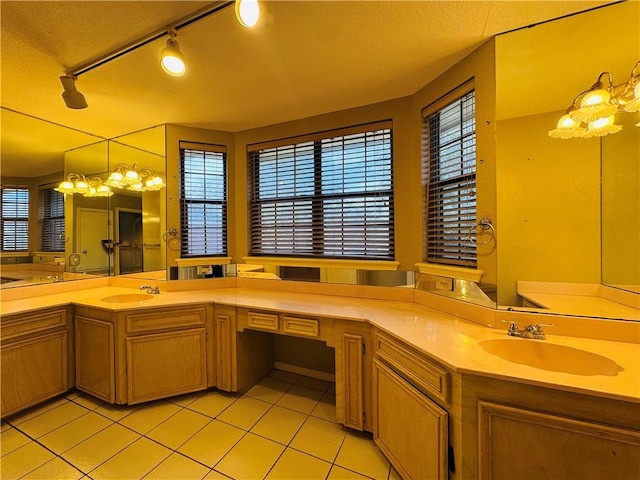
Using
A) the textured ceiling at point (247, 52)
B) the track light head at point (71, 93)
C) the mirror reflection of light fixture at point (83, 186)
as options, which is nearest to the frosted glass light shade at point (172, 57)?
the textured ceiling at point (247, 52)

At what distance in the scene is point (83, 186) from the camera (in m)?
2.57

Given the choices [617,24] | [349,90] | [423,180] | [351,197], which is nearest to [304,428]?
[351,197]

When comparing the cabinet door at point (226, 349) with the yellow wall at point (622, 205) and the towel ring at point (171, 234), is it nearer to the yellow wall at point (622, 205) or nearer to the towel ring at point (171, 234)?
the towel ring at point (171, 234)

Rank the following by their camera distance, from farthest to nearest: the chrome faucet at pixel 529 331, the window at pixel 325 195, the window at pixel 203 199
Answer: the window at pixel 203 199 < the window at pixel 325 195 < the chrome faucet at pixel 529 331

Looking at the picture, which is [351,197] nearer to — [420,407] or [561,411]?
[420,407]

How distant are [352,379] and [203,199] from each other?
2.16 metres

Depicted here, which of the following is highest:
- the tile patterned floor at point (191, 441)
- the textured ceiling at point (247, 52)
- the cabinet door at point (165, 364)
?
the textured ceiling at point (247, 52)

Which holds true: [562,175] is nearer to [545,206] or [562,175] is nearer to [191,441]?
[545,206]

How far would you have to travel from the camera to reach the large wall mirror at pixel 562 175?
54.1 inches

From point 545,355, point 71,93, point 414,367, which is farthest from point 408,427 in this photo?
point 71,93

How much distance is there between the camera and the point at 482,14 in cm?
128

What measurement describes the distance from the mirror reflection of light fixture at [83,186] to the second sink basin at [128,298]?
1.15 meters

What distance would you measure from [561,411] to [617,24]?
6.11 ft

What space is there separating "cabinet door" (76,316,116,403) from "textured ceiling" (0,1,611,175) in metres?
1.49
